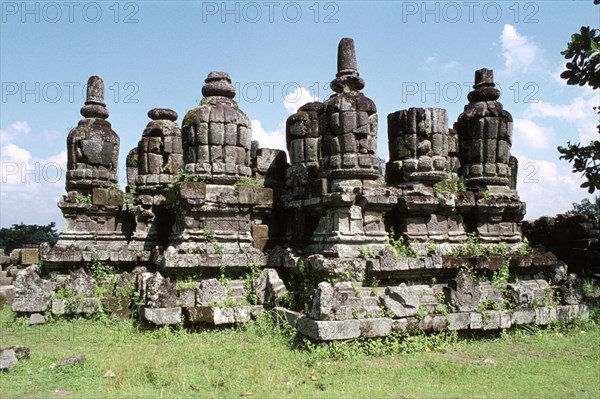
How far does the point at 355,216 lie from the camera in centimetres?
771

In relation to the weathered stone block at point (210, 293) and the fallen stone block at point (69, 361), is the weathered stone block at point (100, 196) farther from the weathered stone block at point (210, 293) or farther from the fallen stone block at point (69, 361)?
the fallen stone block at point (69, 361)

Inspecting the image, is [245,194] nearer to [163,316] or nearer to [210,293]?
[210,293]

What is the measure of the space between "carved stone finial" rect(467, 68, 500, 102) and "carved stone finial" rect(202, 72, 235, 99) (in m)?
4.18

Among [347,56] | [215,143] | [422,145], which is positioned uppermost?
[347,56]

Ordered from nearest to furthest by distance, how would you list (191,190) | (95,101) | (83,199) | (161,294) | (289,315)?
(289,315)
(161,294)
(191,190)
(83,199)
(95,101)

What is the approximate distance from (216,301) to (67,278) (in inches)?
128

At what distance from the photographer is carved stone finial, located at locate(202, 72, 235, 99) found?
925cm

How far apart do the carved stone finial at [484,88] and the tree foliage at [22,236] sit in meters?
22.7

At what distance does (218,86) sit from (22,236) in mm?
21588

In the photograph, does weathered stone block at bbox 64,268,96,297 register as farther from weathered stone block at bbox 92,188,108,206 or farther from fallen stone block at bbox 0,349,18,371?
fallen stone block at bbox 0,349,18,371

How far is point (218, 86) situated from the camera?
9.25m

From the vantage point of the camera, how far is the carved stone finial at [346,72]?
823 cm

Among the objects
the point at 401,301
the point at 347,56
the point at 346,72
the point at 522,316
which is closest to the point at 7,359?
the point at 401,301

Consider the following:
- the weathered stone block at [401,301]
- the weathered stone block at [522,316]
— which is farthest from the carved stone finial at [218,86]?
the weathered stone block at [522,316]
